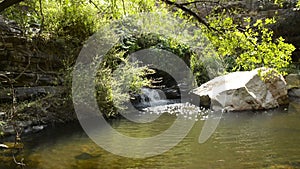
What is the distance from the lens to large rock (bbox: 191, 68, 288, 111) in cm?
1030

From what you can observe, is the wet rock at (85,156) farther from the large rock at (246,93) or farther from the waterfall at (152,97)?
the waterfall at (152,97)

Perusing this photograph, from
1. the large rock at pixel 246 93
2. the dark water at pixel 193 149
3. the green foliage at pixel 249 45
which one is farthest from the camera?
the large rock at pixel 246 93

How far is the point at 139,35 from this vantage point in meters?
13.5

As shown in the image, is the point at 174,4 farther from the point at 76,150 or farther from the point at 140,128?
the point at 140,128

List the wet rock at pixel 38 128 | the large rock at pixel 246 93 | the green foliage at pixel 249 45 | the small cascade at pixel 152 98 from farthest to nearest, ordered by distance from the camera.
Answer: the small cascade at pixel 152 98, the large rock at pixel 246 93, the wet rock at pixel 38 128, the green foliage at pixel 249 45

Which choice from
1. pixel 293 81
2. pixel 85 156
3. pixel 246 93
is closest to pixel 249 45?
pixel 85 156

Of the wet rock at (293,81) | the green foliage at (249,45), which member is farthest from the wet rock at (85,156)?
the wet rock at (293,81)

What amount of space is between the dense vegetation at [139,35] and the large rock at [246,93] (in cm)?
121

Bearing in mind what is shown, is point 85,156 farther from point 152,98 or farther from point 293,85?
point 293,85

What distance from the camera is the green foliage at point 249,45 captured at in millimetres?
3943

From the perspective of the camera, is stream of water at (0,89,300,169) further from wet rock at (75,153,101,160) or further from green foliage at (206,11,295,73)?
green foliage at (206,11,295,73)

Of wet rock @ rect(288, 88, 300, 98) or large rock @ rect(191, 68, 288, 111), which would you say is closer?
large rock @ rect(191, 68, 288, 111)

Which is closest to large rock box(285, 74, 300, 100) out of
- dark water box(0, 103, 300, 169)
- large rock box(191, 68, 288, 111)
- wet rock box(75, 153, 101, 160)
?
large rock box(191, 68, 288, 111)

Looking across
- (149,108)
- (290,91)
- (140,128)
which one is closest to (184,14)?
(140,128)
